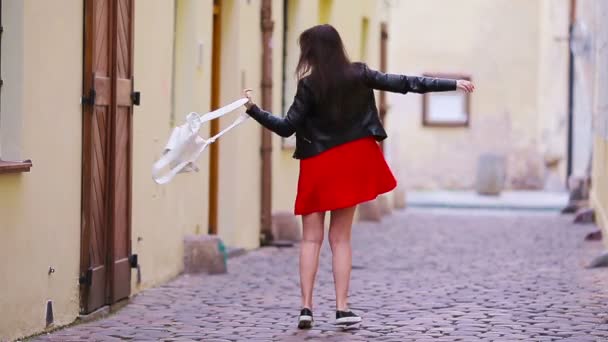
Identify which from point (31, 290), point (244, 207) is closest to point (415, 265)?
point (244, 207)

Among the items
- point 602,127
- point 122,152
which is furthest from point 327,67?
point 602,127

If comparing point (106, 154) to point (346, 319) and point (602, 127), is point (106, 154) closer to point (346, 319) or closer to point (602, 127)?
point (346, 319)

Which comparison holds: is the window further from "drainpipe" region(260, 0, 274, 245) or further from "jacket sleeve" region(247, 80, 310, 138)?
"jacket sleeve" region(247, 80, 310, 138)

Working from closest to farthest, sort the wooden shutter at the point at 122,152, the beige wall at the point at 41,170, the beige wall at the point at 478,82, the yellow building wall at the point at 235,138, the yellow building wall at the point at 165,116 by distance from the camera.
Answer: the beige wall at the point at 41,170 < the wooden shutter at the point at 122,152 < the yellow building wall at the point at 165,116 < the yellow building wall at the point at 235,138 < the beige wall at the point at 478,82

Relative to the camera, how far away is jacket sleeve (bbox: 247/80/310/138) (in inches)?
344

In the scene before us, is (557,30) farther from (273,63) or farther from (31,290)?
(31,290)

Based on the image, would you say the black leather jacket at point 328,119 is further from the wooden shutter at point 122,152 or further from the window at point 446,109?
the window at point 446,109

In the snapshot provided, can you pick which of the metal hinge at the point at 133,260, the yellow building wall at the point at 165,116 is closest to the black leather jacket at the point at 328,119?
the metal hinge at the point at 133,260

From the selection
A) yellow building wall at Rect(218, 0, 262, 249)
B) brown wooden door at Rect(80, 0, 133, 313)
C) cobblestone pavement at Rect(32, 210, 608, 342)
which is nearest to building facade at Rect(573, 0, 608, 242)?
cobblestone pavement at Rect(32, 210, 608, 342)

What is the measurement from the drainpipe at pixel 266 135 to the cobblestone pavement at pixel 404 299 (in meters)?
0.54

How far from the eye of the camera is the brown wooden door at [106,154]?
9.28m

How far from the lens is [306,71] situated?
8.84 metres

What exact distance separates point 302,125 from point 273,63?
26.2ft

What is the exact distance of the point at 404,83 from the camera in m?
8.82
